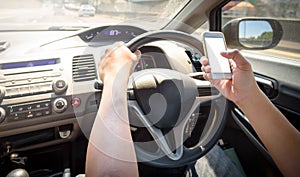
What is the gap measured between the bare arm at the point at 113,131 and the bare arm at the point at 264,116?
12.4 inches

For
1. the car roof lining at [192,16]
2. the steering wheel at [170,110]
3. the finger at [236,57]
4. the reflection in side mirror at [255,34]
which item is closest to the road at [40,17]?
the car roof lining at [192,16]

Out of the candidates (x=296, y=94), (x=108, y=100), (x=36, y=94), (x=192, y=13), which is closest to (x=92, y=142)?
(x=108, y=100)

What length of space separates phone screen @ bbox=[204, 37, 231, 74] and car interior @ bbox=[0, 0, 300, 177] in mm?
110

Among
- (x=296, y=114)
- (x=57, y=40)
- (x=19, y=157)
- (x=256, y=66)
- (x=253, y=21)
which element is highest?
(x=253, y=21)

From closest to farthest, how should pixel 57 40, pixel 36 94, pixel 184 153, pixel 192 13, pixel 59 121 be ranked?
pixel 184 153 → pixel 36 94 → pixel 59 121 → pixel 57 40 → pixel 192 13

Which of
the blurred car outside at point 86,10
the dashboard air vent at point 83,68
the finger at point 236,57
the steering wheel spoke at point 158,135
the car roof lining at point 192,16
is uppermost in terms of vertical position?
the blurred car outside at point 86,10

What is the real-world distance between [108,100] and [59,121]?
646 mm

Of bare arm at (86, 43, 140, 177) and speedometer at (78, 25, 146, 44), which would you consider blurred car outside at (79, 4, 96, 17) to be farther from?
bare arm at (86, 43, 140, 177)

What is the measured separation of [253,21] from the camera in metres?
1.82

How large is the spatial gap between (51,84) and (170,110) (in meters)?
0.59

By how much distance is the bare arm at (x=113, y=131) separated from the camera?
816 mm

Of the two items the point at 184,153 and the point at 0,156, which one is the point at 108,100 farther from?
the point at 0,156

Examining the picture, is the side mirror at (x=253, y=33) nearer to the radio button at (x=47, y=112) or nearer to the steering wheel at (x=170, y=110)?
the steering wheel at (x=170, y=110)

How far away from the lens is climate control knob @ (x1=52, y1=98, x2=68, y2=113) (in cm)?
133
